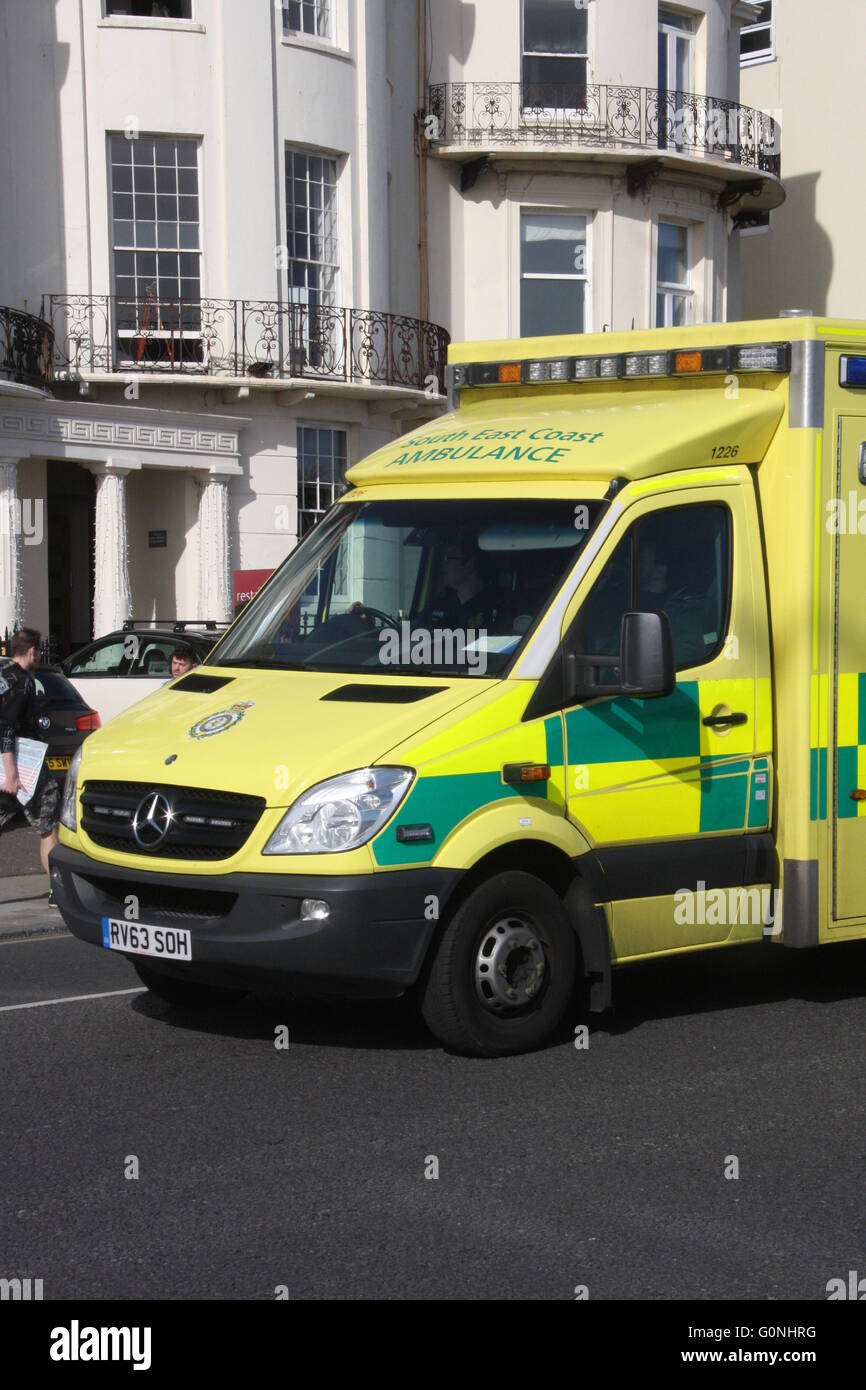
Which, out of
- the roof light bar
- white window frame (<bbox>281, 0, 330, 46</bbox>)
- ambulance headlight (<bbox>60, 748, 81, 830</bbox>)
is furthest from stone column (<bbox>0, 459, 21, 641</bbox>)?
ambulance headlight (<bbox>60, 748, 81, 830</bbox>)

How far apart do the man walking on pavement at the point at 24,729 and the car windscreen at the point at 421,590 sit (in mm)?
3655

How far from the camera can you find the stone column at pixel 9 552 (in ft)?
71.9

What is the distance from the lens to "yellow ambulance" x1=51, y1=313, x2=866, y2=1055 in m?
6.79

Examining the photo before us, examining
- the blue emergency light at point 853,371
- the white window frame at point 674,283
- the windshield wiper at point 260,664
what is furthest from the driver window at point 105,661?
the white window frame at point 674,283

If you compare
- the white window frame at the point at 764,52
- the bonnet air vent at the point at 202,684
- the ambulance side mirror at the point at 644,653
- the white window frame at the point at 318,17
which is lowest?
the bonnet air vent at the point at 202,684

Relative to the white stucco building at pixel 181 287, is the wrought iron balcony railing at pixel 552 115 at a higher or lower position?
higher

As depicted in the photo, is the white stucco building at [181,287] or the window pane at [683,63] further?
the window pane at [683,63]

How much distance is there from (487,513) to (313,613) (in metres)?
0.88

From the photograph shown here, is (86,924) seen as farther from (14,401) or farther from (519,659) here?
(14,401)

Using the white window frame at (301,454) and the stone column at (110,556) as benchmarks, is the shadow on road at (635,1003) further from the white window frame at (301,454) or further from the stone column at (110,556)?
the white window frame at (301,454)

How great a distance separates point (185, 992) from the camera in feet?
27.0

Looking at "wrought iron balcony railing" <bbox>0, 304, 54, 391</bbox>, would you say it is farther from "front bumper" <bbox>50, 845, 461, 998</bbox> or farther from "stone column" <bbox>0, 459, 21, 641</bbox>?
"front bumper" <bbox>50, 845, 461, 998</bbox>

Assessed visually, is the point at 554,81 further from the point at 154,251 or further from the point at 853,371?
the point at 853,371

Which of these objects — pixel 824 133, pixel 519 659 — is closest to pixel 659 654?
pixel 519 659
